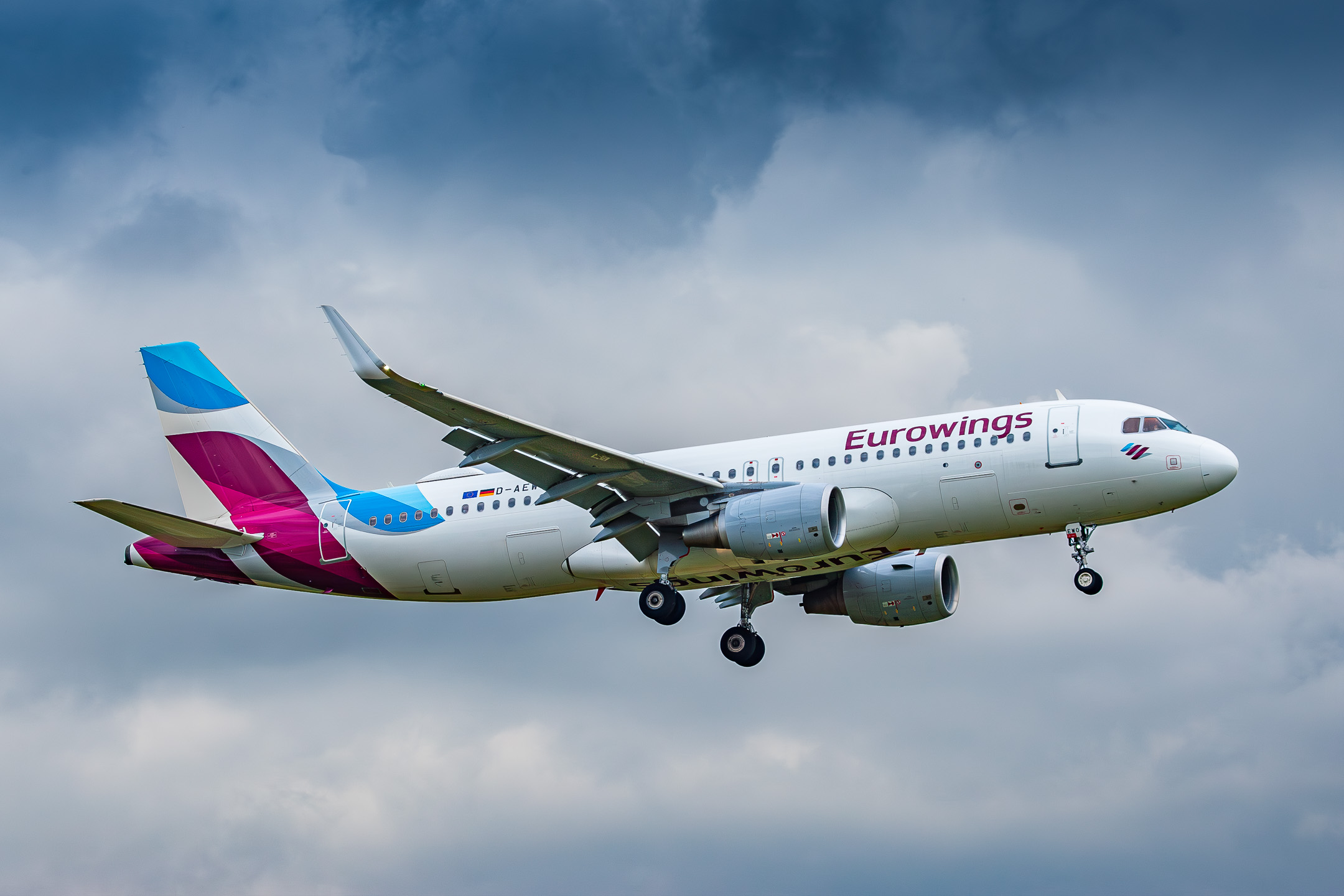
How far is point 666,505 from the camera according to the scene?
35.8m

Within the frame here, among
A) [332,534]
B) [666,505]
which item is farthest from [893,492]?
[332,534]

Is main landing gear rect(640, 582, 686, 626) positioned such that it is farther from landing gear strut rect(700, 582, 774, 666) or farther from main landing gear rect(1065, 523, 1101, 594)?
main landing gear rect(1065, 523, 1101, 594)

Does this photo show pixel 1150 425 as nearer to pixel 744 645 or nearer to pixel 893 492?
pixel 893 492

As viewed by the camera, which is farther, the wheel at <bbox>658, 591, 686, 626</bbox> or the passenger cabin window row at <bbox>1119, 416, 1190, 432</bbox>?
the wheel at <bbox>658, 591, 686, 626</bbox>

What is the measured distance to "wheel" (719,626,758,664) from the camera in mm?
39812

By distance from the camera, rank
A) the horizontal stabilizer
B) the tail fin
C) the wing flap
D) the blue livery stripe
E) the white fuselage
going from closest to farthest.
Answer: the wing flap, the white fuselage, the horizontal stabilizer, the tail fin, the blue livery stripe

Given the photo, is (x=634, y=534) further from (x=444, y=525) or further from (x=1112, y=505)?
(x=1112, y=505)

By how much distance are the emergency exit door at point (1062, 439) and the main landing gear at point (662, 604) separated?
9.84 metres

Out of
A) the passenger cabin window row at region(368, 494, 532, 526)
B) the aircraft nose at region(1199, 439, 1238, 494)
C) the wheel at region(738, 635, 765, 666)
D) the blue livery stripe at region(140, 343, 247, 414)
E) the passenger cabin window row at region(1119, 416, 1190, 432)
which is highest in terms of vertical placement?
the blue livery stripe at region(140, 343, 247, 414)

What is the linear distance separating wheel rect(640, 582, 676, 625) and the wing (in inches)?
39.7

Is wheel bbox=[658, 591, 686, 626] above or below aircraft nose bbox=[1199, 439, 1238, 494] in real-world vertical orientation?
below

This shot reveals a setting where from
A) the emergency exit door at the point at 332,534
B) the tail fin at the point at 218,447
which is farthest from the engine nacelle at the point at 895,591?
the tail fin at the point at 218,447

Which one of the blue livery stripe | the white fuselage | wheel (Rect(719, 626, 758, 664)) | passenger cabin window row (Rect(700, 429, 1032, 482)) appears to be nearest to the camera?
the white fuselage

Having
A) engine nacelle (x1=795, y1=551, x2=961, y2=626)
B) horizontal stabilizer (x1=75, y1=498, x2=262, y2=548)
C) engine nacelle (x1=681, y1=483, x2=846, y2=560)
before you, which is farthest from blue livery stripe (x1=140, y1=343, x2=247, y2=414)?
engine nacelle (x1=795, y1=551, x2=961, y2=626)
